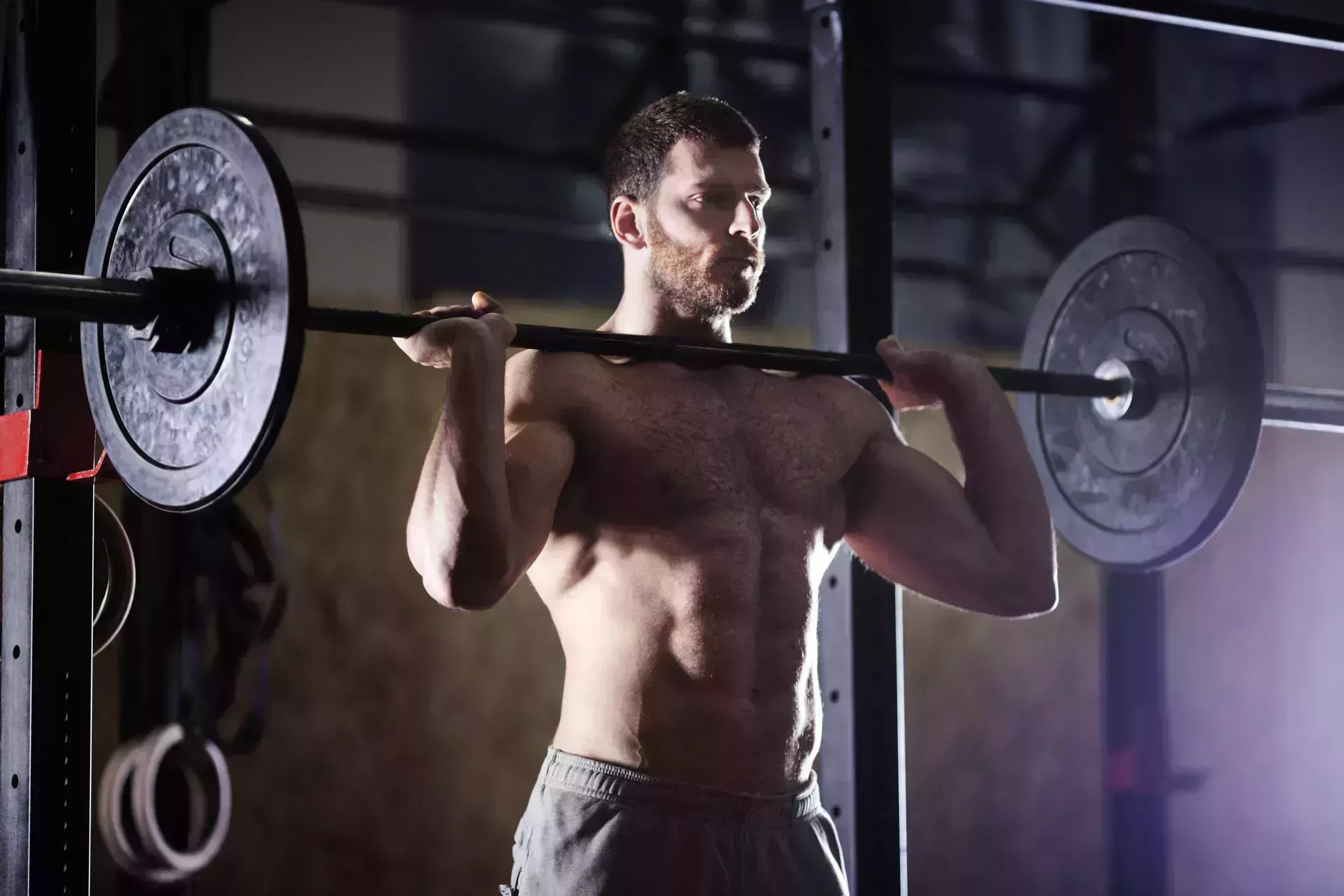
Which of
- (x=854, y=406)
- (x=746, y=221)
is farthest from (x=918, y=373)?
(x=746, y=221)

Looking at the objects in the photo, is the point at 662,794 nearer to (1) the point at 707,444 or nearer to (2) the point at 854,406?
(1) the point at 707,444

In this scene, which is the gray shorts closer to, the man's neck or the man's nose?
the man's neck

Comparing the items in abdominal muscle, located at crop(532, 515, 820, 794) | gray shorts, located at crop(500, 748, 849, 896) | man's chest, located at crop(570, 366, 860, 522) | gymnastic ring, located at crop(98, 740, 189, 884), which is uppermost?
man's chest, located at crop(570, 366, 860, 522)

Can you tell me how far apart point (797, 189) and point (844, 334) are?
3958 mm

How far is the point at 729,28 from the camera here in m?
6.17

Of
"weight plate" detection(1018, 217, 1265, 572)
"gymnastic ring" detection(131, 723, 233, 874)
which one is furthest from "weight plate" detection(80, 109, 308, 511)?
"gymnastic ring" detection(131, 723, 233, 874)

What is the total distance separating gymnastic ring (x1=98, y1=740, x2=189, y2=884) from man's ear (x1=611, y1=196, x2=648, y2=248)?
2956 millimetres

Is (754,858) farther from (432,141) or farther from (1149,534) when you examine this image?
(432,141)

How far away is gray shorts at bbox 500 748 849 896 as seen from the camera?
216 cm

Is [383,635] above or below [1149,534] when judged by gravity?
below

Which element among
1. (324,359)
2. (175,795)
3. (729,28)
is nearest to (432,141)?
(324,359)

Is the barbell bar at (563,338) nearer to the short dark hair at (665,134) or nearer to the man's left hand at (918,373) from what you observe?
the man's left hand at (918,373)

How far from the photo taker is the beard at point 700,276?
2.40m

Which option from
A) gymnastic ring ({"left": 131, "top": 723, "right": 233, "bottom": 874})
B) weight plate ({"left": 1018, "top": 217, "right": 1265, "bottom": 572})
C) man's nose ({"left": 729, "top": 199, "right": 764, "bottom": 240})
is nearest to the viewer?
man's nose ({"left": 729, "top": 199, "right": 764, "bottom": 240})
